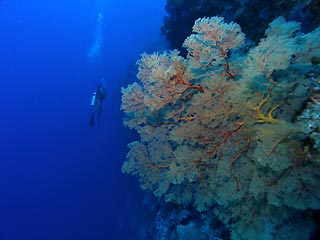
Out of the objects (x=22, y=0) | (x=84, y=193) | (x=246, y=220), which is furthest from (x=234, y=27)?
(x=22, y=0)

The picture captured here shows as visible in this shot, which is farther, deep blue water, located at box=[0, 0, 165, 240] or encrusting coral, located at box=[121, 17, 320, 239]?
deep blue water, located at box=[0, 0, 165, 240]

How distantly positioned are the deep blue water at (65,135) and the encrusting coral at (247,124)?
884 cm

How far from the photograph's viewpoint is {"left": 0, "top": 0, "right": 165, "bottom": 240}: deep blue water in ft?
46.5

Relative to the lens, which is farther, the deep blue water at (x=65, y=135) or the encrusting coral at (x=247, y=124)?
the deep blue water at (x=65, y=135)

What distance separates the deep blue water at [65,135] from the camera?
14.2 metres

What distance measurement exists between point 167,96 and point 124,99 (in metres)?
1.03

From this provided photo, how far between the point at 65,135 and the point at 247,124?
17.6 meters

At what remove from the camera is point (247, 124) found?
2.88 metres

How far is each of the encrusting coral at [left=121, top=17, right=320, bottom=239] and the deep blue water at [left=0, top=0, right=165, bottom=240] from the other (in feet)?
29.0

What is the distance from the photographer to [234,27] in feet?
9.83

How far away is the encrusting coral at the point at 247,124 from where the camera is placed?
2414 mm

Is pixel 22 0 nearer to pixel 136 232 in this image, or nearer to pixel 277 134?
pixel 136 232

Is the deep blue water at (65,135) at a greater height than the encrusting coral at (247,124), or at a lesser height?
greater

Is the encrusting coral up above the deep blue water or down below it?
below
